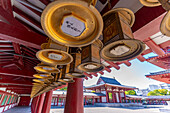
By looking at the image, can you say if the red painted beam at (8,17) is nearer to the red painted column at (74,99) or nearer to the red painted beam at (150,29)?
the red painted beam at (150,29)

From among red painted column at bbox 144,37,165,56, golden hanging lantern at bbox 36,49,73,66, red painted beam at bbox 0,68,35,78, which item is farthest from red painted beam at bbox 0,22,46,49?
red painted beam at bbox 0,68,35,78

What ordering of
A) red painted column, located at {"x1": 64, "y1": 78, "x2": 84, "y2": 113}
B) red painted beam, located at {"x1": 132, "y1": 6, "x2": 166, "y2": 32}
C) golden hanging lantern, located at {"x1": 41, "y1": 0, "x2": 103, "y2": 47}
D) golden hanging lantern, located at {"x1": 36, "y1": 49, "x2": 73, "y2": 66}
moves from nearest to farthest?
golden hanging lantern, located at {"x1": 41, "y1": 0, "x2": 103, "y2": 47} < golden hanging lantern, located at {"x1": 36, "y1": 49, "x2": 73, "y2": 66} < red painted beam, located at {"x1": 132, "y1": 6, "x2": 166, "y2": 32} < red painted column, located at {"x1": 64, "y1": 78, "x2": 84, "y2": 113}

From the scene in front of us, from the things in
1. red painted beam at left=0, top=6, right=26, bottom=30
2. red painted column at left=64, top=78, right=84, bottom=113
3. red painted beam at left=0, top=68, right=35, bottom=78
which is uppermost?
red painted beam at left=0, top=6, right=26, bottom=30

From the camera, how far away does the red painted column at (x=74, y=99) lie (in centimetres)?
318

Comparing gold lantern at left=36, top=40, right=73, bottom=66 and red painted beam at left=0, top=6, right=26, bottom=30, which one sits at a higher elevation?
red painted beam at left=0, top=6, right=26, bottom=30

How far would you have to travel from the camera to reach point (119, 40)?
75 centimetres

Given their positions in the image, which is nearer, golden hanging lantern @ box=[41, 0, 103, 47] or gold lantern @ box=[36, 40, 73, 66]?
golden hanging lantern @ box=[41, 0, 103, 47]

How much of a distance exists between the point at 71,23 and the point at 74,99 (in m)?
3.16

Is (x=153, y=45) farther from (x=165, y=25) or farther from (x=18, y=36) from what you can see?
(x=18, y=36)

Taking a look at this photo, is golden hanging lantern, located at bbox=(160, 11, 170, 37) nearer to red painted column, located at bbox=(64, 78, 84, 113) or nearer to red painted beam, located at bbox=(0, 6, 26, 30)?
red painted beam, located at bbox=(0, 6, 26, 30)

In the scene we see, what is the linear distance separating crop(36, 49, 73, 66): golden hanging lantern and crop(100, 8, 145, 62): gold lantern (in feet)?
1.70

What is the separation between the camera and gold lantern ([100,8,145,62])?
799 millimetres

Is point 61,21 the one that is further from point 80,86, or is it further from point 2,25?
point 80,86

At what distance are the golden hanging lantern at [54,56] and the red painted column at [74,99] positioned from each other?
2.50 m
